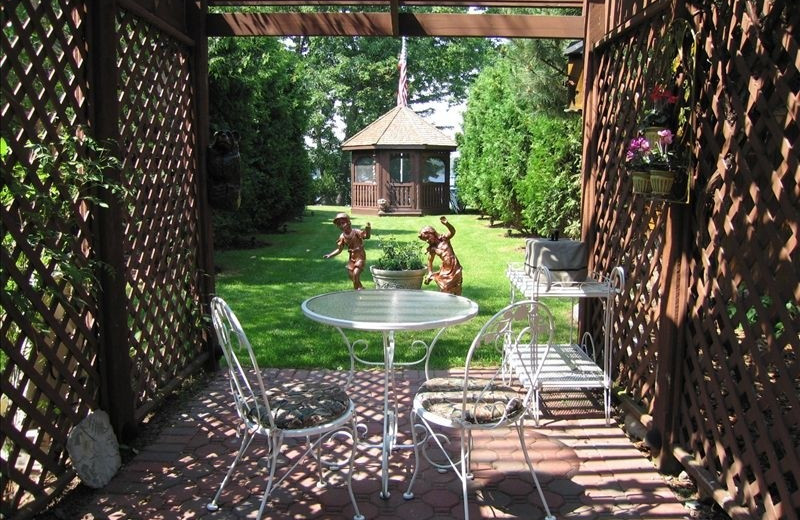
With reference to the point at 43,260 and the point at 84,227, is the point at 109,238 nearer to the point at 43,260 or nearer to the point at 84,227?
the point at 84,227

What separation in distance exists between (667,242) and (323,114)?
26.1 m

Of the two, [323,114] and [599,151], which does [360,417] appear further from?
[323,114]

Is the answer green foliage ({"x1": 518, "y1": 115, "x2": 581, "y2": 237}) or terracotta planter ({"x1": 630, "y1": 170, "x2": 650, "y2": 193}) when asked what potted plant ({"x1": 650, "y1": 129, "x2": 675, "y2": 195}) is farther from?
green foliage ({"x1": 518, "y1": 115, "x2": 581, "y2": 237})

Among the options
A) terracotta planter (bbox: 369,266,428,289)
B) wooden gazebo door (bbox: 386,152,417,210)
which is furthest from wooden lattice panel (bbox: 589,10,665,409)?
wooden gazebo door (bbox: 386,152,417,210)

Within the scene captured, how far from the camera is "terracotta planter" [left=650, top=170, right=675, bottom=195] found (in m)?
2.94

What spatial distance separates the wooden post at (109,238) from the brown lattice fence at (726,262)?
280 cm

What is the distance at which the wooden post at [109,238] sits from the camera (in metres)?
3.12

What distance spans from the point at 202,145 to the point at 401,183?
14120 mm

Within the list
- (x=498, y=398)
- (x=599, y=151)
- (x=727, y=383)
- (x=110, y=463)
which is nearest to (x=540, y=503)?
(x=498, y=398)

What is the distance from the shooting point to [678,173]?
9.73 feet

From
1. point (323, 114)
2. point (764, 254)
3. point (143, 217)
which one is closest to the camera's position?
point (764, 254)

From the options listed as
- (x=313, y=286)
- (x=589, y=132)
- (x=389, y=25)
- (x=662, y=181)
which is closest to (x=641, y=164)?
(x=662, y=181)

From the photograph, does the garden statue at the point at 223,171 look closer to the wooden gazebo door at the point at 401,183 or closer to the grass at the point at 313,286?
the grass at the point at 313,286

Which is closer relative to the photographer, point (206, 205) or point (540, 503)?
point (540, 503)
